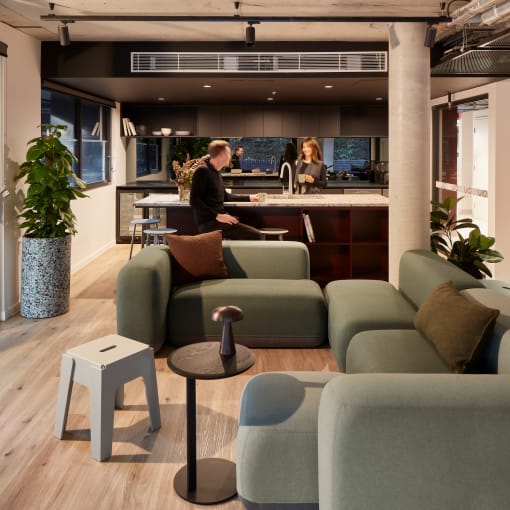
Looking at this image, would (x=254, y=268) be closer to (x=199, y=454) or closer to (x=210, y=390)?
(x=210, y=390)

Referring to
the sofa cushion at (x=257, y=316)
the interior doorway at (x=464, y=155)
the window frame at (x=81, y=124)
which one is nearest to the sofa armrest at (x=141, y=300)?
the sofa cushion at (x=257, y=316)

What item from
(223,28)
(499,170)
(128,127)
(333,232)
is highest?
(223,28)

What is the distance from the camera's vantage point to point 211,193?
5.75m

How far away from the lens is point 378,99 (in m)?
9.35

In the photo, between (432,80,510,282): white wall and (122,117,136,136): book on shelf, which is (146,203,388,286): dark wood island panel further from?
(122,117,136,136): book on shelf

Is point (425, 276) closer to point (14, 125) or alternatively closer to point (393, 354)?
point (393, 354)

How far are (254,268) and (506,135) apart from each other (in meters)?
3.91

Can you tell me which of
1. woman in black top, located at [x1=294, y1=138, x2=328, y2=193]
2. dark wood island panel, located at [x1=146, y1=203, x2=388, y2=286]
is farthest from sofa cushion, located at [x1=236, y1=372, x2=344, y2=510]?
woman in black top, located at [x1=294, y1=138, x2=328, y2=193]

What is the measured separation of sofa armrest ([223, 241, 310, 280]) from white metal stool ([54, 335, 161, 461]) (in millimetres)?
1859

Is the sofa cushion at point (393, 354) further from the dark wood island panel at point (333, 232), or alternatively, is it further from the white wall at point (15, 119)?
the white wall at point (15, 119)

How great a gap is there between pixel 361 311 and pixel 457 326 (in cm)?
102

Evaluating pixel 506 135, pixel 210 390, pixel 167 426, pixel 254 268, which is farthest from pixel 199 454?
pixel 506 135

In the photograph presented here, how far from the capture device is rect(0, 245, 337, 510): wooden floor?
8.37ft

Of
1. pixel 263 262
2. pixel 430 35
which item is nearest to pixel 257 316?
pixel 263 262
